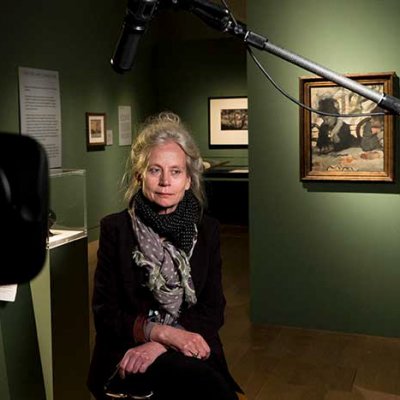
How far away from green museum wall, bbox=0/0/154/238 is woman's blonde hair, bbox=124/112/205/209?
166 inches

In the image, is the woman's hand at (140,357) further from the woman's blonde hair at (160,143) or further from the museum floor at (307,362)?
the museum floor at (307,362)

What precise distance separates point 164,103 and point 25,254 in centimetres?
917

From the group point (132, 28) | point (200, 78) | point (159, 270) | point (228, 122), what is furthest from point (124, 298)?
point (200, 78)

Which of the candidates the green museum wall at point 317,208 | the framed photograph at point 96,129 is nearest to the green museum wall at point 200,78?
the framed photograph at point 96,129

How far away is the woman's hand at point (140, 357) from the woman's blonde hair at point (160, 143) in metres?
0.49

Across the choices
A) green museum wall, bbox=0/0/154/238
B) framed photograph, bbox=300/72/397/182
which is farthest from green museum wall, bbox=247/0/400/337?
green museum wall, bbox=0/0/154/238

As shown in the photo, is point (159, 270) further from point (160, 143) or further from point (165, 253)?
point (160, 143)

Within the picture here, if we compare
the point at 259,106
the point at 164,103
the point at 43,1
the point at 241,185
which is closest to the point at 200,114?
the point at 164,103

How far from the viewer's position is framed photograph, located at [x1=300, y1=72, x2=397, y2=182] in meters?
4.11

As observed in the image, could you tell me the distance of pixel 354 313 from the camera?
4.36m

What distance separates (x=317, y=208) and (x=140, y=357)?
269cm

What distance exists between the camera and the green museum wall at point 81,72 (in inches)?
245

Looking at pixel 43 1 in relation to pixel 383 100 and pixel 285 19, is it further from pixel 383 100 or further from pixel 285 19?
pixel 383 100

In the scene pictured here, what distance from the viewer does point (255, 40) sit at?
2.02m
